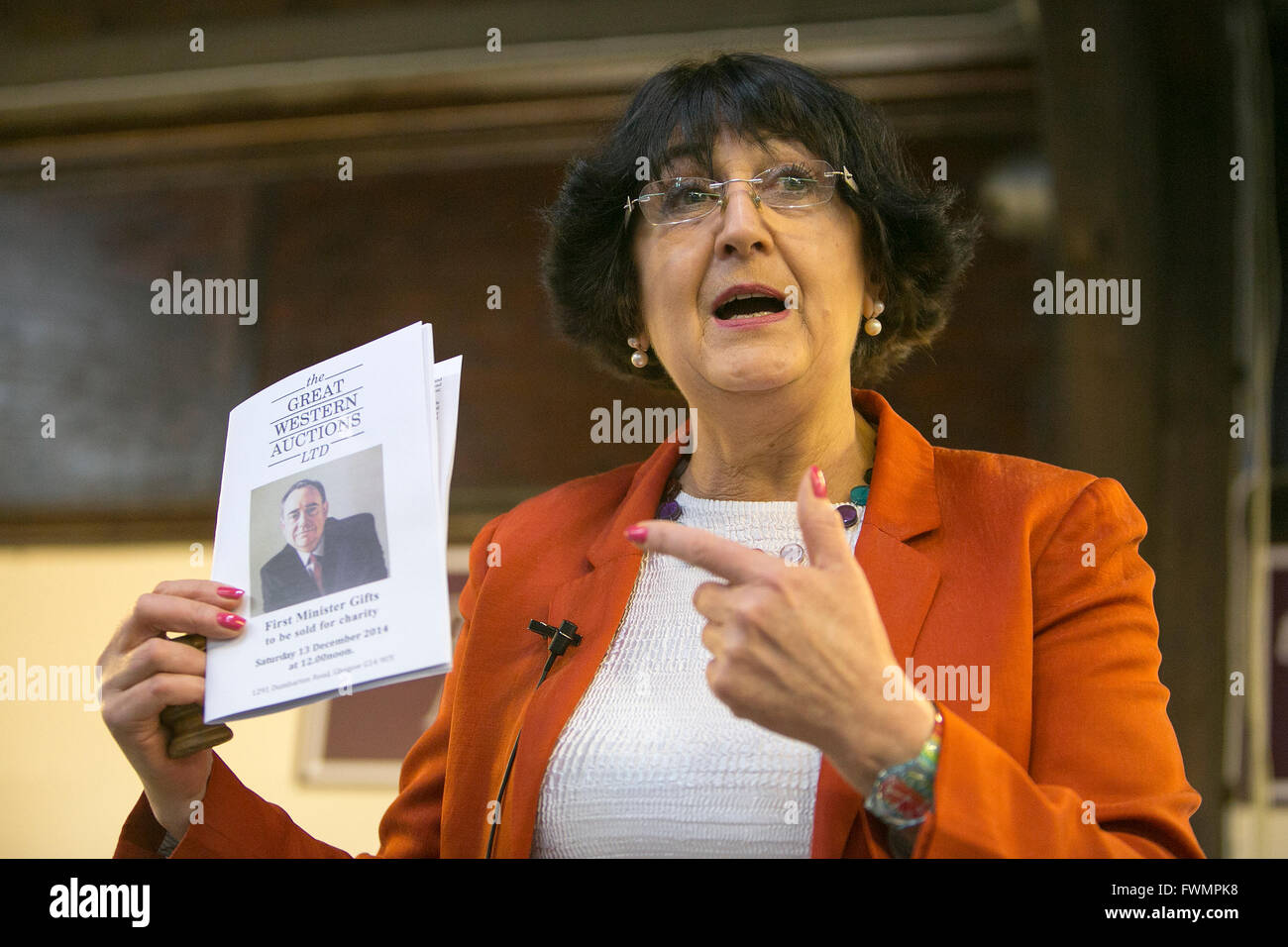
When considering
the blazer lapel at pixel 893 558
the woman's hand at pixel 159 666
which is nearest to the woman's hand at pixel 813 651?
the blazer lapel at pixel 893 558

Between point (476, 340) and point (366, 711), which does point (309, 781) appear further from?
point (476, 340)

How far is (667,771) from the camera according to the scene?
1286 millimetres

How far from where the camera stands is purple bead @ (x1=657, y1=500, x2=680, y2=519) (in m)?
1.64

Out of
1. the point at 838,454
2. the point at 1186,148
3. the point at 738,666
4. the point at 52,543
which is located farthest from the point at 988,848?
the point at 52,543

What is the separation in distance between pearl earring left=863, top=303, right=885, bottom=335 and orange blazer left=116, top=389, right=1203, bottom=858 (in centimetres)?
10

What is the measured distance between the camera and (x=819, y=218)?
5.02ft

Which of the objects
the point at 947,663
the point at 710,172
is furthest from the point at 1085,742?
the point at 710,172

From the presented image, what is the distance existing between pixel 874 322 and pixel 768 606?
788mm

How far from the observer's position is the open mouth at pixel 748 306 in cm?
152

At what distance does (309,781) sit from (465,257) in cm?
167

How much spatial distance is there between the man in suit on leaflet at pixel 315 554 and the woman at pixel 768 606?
6cm

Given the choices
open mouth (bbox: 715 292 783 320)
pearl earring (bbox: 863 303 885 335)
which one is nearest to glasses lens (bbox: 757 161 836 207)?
open mouth (bbox: 715 292 783 320)

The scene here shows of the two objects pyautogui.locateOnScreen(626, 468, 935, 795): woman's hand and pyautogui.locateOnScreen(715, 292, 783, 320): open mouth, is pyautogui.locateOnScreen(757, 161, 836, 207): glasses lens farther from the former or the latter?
pyautogui.locateOnScreen(626, 468, 935, 795): woman's hand
